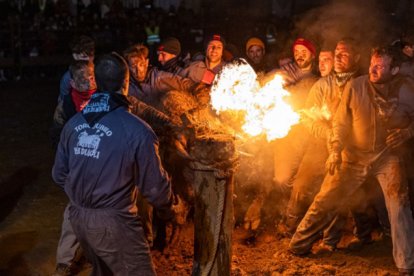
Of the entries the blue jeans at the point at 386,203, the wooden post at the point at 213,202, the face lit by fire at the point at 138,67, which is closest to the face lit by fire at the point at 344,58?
the blue jeans at the point at 386,203

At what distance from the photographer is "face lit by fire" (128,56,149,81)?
605cm

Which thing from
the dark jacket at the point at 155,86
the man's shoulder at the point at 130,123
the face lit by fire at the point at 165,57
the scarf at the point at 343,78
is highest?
the scarf at the point at 343,78

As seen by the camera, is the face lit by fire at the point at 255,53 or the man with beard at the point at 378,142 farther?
the face lit by fire at the point at 255,53

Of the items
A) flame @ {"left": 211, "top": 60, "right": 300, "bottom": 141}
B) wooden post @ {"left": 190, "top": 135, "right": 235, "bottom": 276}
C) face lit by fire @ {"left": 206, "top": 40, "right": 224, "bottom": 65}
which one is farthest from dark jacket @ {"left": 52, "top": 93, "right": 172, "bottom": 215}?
face lit by fire @ {"left": 206, "top": 40, "right": 224, "bottom": 65}

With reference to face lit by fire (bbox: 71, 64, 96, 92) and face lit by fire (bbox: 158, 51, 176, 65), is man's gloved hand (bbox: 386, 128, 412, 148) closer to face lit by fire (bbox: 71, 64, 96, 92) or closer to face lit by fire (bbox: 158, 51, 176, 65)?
face lit by fire (bbox: 71, 64, 96, 92)

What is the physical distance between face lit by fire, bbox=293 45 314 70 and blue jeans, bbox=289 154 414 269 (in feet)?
5.08

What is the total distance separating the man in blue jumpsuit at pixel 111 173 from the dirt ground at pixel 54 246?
1.49 metres

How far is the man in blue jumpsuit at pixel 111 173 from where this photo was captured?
368 cm

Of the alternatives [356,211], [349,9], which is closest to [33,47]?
[349,9]

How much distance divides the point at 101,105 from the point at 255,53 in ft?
13.3

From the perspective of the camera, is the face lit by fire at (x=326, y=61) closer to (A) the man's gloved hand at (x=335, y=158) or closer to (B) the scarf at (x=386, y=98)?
(B) the scarf at (x=386, y=98)

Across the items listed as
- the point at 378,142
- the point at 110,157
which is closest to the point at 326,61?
the point at 378,142

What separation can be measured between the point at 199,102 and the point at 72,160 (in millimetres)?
2354

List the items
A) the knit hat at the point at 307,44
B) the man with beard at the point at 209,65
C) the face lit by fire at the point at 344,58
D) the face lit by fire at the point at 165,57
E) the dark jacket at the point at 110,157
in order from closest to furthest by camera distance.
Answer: the dark jacket at the point at 110,157
the face lit by fire at the point at 344,58
the knit hat at the point at 307,44
the man with beard at the point at 209,65
the face lit by fire at the point at 165,57
